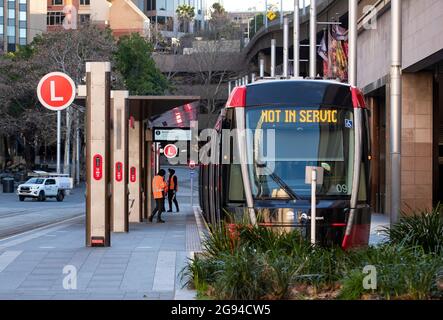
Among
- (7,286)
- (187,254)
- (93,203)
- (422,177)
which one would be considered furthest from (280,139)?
(422,177)

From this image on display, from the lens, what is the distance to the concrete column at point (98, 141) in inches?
661

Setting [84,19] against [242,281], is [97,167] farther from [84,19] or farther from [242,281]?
[84,19]

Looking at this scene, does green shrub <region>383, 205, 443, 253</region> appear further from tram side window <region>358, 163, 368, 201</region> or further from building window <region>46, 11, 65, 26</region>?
building window <region>46, 11, 65, 26</region>

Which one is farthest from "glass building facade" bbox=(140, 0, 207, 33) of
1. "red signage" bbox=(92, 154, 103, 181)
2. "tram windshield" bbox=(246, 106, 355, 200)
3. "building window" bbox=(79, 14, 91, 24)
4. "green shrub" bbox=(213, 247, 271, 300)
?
"green shrub" bbox=(213, 247, 271, 300)

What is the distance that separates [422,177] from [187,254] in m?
17.7

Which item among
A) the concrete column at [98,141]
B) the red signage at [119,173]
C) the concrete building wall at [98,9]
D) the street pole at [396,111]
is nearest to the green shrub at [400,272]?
the street pole at [396,111]

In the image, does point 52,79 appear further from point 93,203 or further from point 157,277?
point 157,277

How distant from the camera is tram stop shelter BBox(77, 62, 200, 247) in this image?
55.1 ft

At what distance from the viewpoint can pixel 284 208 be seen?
15.2 m

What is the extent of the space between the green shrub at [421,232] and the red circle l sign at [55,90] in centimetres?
637

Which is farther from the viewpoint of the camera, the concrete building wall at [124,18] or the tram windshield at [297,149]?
the concrete building wall at [124,18]

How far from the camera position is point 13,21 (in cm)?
11312

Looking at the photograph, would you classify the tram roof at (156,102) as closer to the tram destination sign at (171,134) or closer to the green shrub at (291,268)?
the tram destination sign at (171,134)
